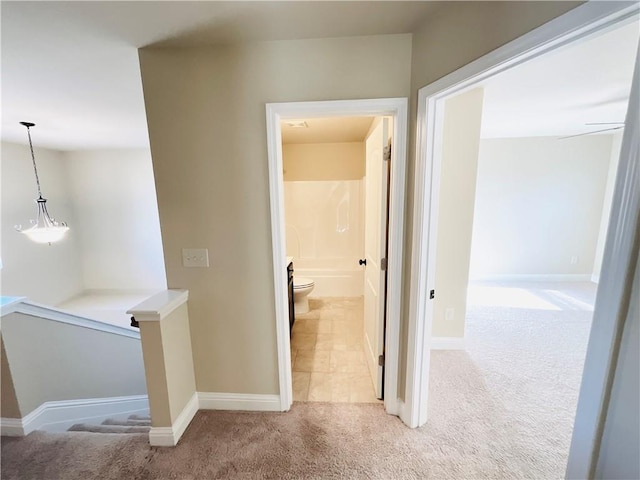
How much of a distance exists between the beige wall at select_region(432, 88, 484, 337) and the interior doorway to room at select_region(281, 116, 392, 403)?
2.23 feet

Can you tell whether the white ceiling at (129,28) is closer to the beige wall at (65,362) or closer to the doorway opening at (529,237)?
the doorway opening at (529,237)

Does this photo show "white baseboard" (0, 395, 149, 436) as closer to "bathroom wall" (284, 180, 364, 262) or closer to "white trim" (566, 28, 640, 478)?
"bathroom wall" (284, 180, 364, 262)

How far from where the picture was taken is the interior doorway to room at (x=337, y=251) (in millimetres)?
1953

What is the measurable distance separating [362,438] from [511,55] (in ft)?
6.69

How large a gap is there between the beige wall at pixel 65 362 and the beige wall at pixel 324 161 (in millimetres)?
2974

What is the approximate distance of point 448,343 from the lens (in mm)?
2523

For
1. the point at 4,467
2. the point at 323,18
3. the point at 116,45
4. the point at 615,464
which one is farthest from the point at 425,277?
the point at 4,467

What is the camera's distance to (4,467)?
146 cm

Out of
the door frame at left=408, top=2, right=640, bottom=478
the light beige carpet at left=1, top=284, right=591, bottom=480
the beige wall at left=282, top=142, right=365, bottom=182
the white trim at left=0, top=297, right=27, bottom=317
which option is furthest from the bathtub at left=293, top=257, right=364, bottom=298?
the door frame at left=408, top=2, right=640, bottom=478

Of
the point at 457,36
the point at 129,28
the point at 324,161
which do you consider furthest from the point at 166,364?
the point at 324,161

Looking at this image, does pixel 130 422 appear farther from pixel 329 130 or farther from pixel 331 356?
pixel 329 130

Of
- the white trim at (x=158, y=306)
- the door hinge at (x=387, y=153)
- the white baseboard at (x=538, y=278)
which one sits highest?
the door hinge at (x=387, y=153)

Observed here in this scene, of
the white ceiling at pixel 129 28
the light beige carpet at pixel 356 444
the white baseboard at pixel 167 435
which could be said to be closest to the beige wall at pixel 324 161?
the white ceiling at pixel 129 28

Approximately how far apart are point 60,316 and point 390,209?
2.73m
